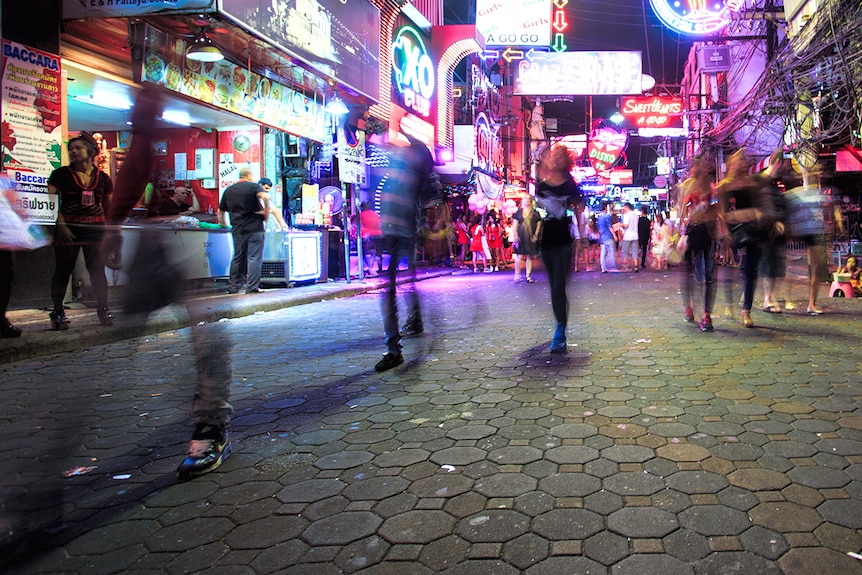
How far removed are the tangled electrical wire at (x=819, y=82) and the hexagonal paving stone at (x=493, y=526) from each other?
1069cm

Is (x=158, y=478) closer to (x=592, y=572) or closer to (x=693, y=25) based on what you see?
(x=592, y=572)

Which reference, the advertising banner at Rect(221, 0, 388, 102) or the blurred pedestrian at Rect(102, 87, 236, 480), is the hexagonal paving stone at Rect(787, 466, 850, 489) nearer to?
the blurred pedestrian at Rect(102, 87, 236, 480)

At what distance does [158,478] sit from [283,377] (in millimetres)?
2068

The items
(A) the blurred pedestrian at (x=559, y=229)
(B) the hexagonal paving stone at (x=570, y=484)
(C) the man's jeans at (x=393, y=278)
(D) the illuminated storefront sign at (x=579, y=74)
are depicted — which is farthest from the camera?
(D) the illuminated storefront sign at (x=579, y=74)

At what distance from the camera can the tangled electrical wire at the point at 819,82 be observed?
998 centimetres

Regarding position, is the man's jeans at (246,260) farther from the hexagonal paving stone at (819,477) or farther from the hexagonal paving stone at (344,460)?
the hexagonal paving stone at (819,477)

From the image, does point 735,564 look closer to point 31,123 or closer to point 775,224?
point 775,224

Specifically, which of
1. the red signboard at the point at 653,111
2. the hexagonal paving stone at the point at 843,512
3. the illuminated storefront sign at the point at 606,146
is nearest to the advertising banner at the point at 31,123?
the hexagonal paving stone at the point at 843,512

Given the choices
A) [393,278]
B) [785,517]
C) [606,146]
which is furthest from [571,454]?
[606,146]

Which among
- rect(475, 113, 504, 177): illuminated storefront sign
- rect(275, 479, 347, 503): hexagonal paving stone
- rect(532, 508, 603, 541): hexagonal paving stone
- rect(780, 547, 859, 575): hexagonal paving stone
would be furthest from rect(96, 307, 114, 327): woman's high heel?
rect(475, 113, 504, 177): illuminated storefront sign

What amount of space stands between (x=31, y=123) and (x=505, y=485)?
7.85 m

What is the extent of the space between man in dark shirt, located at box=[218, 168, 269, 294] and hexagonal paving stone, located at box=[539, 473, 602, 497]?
27.8 feet

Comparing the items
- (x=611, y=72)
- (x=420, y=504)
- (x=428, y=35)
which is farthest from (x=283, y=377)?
(x=611, y=72)

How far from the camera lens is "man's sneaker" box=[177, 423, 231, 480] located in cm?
290
